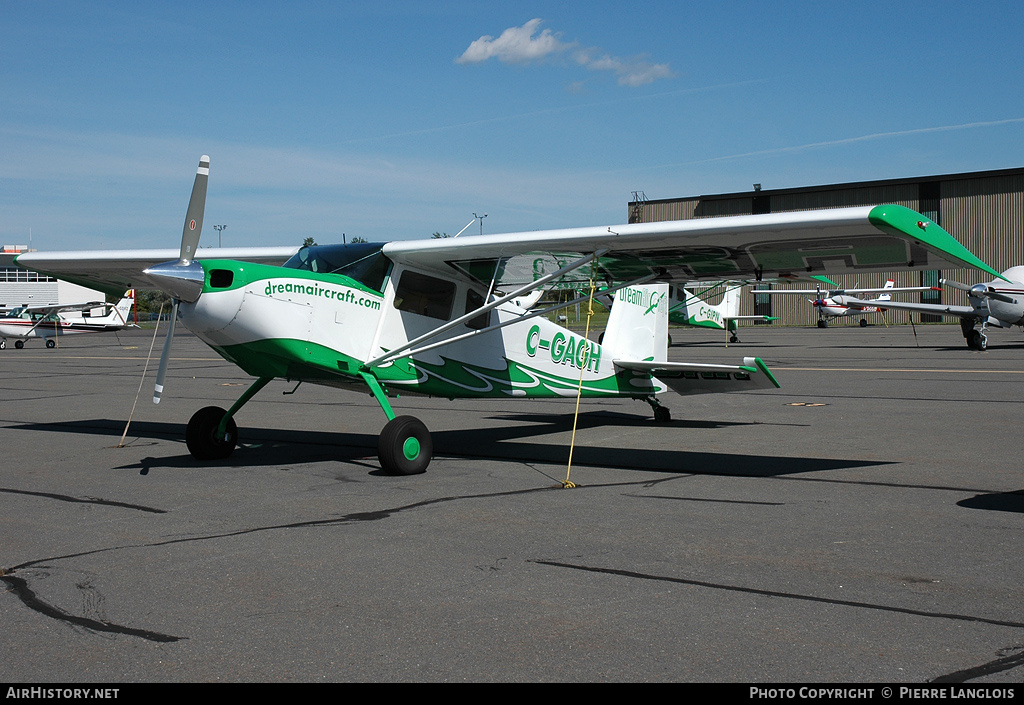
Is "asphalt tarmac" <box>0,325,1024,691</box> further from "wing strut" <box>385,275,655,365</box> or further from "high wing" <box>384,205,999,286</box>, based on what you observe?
"high wing" <box>384,205,999,286</box>

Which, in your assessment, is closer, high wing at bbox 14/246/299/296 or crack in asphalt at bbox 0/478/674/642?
crack in asphalt at bbox 0/478/674/642

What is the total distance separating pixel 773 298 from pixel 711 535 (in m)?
70.1

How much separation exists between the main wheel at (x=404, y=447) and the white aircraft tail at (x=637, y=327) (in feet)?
14.3

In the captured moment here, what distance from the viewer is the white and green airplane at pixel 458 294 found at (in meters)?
8.30

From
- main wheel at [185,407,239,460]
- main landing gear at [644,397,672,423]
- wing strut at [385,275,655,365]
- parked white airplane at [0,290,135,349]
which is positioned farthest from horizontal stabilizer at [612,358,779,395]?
parked white airplane at [0,290,135,349]

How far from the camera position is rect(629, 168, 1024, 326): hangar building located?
214ft

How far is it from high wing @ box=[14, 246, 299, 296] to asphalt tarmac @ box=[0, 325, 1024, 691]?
2443mm

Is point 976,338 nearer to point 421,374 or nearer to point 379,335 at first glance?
point 421,374

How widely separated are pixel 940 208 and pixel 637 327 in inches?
Answer: 2501

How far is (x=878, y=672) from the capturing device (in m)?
3.57

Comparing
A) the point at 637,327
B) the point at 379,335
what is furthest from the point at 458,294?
the point at 637,327

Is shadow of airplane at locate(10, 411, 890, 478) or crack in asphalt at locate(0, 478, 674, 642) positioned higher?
crack in asphalt at locate(0, 478, 674, 642)
